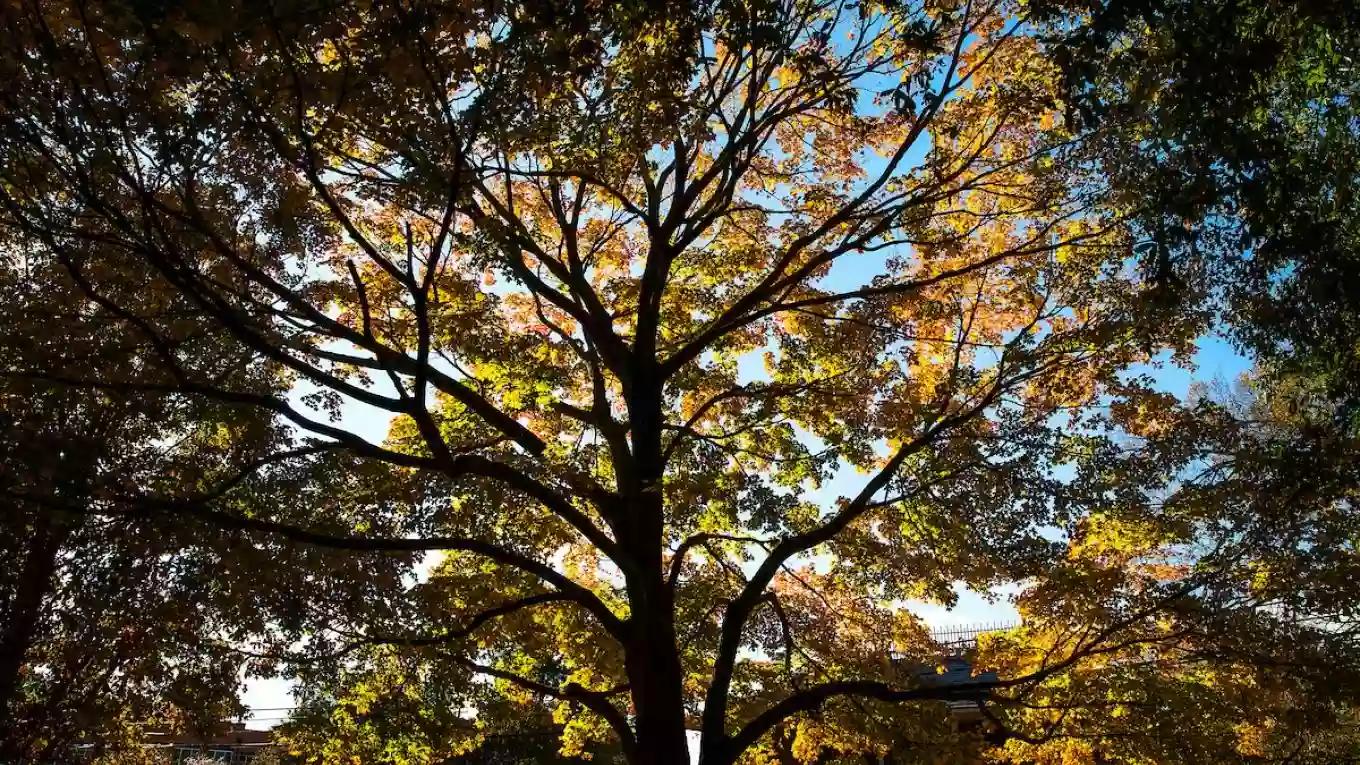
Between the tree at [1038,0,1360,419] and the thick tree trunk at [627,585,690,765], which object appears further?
the thick tree trunk at [627,585,690,765]

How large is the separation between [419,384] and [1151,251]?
421 cm

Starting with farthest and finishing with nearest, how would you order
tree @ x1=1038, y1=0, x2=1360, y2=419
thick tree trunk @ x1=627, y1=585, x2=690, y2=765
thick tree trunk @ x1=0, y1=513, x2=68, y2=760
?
thick tree trunk @ x1=0, y1=513, x2=68, y2=760
thick tree trunk @ x1=627, y1=585, x2=690, y2=765
tree @ x1=1038, y1=0, x2=1360, y2=419

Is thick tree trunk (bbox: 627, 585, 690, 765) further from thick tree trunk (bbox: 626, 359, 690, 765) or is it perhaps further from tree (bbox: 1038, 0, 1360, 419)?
tree (bbox: 1038, 0, 1360, 419)

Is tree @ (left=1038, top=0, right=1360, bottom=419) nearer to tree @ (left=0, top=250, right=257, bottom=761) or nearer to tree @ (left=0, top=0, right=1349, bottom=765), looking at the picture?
tree @ (left=0, top=0, right=1349, bottom=765)

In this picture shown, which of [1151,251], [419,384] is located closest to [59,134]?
[419,384]

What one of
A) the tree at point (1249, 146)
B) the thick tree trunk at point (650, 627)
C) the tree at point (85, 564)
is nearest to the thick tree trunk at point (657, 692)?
the thick tree trunk at point (650, 627)

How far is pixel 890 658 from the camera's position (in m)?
11.4

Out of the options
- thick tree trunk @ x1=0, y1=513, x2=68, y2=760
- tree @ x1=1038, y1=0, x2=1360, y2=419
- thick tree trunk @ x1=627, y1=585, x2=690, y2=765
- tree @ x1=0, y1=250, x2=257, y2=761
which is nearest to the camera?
tree @ x1=1038, y1=0, x2=1360, y2=419

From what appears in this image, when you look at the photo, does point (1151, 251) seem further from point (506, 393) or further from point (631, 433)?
point (506, 393)

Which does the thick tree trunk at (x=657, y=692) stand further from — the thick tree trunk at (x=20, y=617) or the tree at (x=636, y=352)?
the thick tree trunk at (x=20, y=617)

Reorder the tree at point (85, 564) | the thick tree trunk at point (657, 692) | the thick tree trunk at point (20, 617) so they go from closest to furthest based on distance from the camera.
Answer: the tree at point (85, 564) → the thick tree trunk at point (657, 692) → the thick tree trunk at point (20, 617)

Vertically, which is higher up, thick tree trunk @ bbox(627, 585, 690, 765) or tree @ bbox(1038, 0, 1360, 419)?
tree @ bbox(1038, 0, 1360, 419)

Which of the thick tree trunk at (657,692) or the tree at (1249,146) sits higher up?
the tree at (1249,146)

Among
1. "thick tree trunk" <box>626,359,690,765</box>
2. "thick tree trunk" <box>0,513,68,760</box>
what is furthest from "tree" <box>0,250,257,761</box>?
"thick tree trunk" <box>626,359,690,765</box>
